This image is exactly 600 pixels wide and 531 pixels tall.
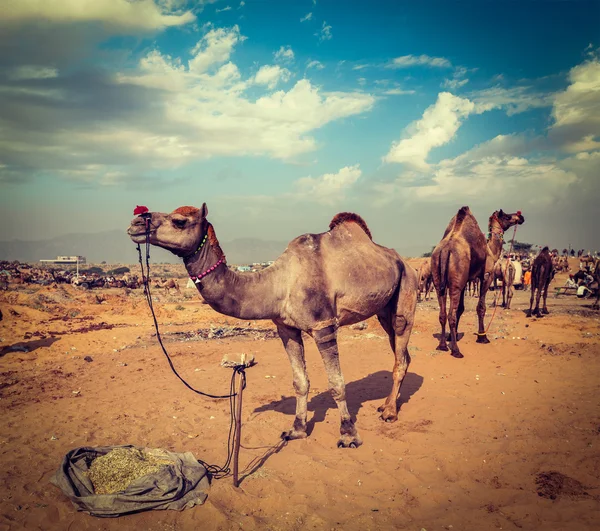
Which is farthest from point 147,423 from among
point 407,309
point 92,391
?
point 407,309

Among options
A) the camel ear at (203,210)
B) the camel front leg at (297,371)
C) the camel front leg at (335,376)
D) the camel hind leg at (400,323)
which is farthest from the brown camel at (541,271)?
the camel ear at (203,210)

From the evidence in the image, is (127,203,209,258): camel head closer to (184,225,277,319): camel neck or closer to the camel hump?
(184,225,277,319): camel neck

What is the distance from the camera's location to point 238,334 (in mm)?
14945

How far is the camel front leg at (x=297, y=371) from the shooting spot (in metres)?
6.11

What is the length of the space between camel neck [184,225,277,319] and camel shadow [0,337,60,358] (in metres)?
10.7

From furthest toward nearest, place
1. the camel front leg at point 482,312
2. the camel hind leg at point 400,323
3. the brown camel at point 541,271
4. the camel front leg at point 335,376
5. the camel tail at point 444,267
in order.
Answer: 1. the brown camel at point 541,271
2. the camel front leg at point 482,312
3. the camel tail at point 444,267
4. the camel hind leg at point 400,323
5. the camel front leg at point 335,376

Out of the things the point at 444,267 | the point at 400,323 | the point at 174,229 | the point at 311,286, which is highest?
the point at 174,229

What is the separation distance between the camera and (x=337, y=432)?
653 centimetres

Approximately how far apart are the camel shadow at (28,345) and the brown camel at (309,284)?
35.1 ft

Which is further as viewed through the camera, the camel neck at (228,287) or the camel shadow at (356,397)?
the camel shadow at (356,397)

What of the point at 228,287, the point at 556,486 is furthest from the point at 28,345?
the point at 556,486

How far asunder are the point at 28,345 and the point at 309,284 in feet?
39.8

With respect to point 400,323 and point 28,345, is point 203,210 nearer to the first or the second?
point 400,323

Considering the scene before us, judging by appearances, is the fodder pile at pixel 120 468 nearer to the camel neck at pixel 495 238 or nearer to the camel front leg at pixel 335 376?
the camel front leg at pixel 335 376
